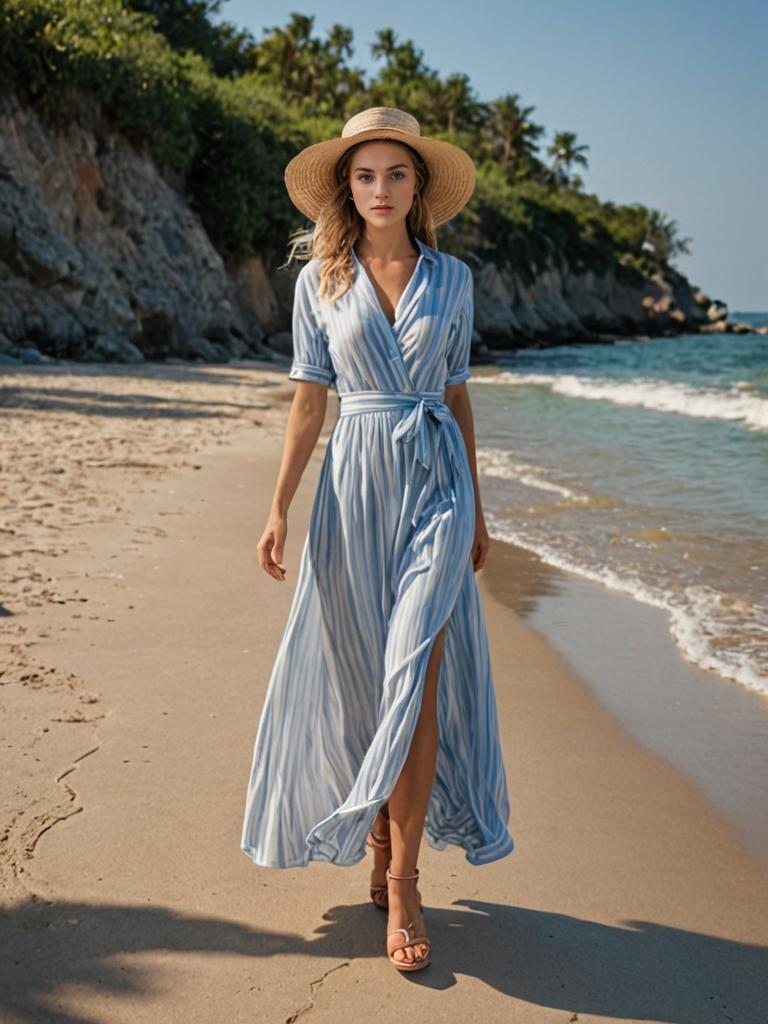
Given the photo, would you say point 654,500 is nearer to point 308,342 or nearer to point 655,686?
point 655,686

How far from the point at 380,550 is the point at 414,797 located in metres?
0.58


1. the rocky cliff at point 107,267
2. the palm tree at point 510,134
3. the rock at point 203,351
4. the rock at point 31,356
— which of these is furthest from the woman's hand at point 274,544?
the palm tree at point 510,134

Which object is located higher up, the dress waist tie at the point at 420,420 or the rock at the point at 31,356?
the dress waist tie at the point at 420,420

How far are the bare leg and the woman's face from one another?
1.02 m

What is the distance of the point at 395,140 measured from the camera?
108 inches

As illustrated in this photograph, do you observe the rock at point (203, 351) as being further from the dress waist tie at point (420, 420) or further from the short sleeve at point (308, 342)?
the dress waist tie at point (420, 420)

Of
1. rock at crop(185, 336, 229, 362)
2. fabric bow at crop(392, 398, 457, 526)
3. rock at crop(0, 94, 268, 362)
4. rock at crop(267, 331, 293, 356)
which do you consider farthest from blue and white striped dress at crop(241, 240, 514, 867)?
rock at crop(267, 331, 293, 356)

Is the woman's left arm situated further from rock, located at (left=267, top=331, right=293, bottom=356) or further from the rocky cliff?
rock, located at (left=267, top=331, right=293, bottom=356)

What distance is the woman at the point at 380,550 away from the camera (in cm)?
259

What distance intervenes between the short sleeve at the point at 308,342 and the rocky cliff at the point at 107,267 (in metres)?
16.4

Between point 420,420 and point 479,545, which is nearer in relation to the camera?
point 420,420

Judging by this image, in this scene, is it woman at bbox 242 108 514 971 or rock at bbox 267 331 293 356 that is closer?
woman at bbox 242 108 514 971

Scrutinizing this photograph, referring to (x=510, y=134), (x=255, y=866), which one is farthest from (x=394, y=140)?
(x=510, y=134)

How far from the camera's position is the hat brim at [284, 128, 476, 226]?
2.73 m
